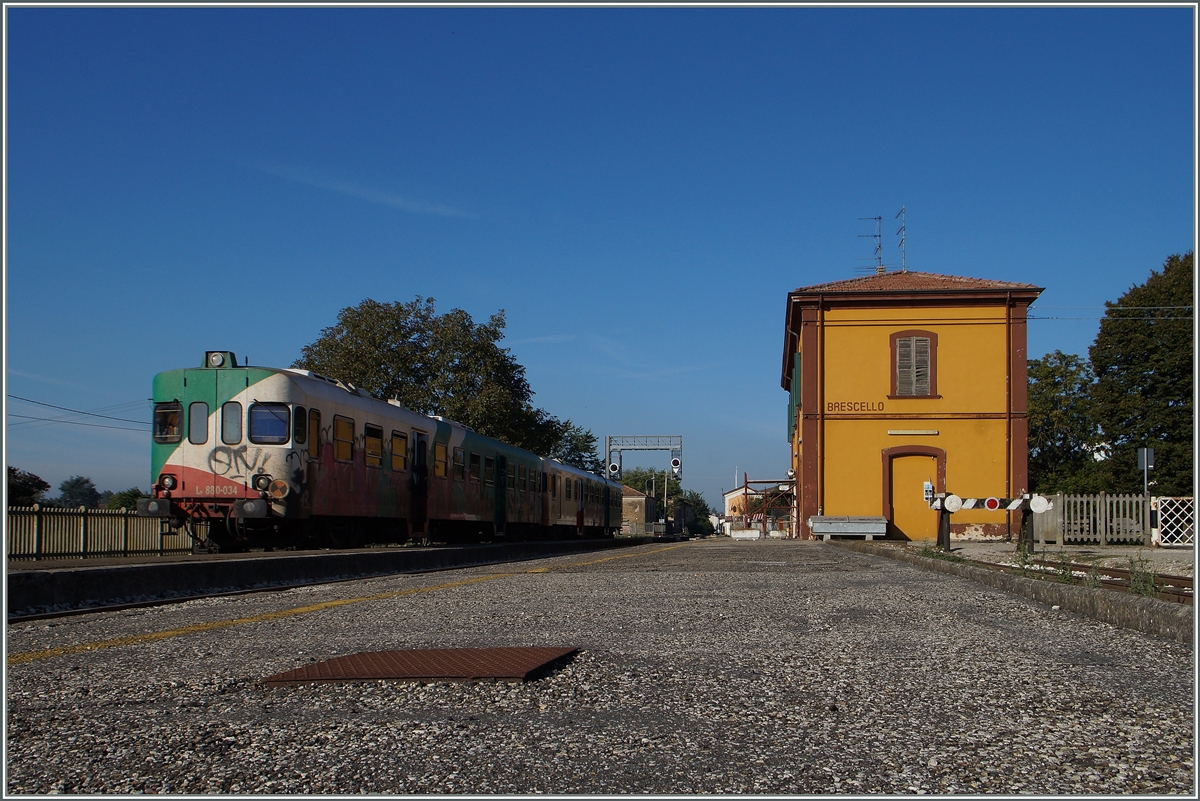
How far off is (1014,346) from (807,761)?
33048mm

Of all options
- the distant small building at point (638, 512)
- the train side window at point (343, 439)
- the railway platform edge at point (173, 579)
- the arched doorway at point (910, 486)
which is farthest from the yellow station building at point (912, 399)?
the distant small building at point (638, 512)

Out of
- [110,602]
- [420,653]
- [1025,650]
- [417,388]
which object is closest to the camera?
[420,653]

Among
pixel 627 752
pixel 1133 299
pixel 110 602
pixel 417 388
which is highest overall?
pixel 1133 299

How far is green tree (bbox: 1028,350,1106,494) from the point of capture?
60781 mm

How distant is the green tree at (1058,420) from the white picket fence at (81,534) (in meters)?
53.2

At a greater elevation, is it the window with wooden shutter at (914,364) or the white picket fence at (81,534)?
the window with wooden shutter at (914,364)

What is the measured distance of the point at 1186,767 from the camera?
8.68ft

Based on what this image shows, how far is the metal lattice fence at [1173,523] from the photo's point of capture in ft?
74.4

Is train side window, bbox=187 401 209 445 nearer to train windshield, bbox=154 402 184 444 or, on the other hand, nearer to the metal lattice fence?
train windshield, bbox=154 402 184 444

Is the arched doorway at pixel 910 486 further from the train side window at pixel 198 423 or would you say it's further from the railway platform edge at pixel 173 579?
the train side window at pixel 198 423

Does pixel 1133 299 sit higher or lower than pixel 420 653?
higher

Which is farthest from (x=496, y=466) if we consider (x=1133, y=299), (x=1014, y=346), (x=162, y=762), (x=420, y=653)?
(x=1133, y=299)

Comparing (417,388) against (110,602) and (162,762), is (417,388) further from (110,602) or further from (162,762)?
(162,762)

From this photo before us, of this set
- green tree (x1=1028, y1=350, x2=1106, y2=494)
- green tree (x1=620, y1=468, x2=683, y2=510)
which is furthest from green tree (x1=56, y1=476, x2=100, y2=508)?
green tree (x1=1028, y1=350, x2=1106, y2=494)
